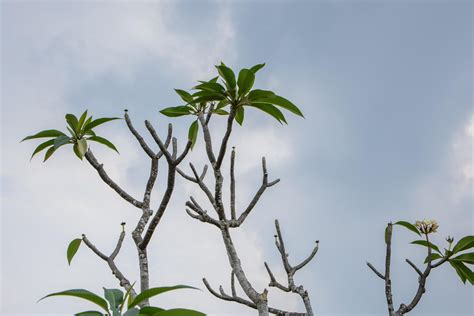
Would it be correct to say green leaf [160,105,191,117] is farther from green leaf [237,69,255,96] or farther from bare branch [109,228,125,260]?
bare branch [109,228,125,260]

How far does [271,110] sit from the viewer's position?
200 cm

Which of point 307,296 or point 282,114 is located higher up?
point 282,114

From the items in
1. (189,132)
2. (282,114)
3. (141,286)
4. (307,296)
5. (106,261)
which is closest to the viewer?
(307,296)

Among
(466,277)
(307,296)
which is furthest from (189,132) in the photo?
(466,277)

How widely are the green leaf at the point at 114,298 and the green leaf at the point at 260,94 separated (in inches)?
37.1

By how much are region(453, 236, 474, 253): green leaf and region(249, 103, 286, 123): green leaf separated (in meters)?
0.95

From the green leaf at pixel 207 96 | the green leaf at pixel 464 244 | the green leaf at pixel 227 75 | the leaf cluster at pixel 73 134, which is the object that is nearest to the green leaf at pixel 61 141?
the leaf cluster at pixel 73 134

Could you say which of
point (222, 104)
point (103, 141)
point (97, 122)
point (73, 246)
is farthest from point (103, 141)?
point (222, 104)

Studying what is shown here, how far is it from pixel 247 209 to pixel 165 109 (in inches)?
23.6

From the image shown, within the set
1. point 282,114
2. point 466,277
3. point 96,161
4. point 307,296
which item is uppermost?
point 282,114

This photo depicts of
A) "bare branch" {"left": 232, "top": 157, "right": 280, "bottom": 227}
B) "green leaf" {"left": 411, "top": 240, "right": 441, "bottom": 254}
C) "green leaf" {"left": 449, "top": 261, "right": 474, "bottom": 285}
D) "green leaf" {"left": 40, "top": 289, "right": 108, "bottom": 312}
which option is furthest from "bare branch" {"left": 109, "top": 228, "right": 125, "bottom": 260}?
"green leaf" {"left": 449, "top": 261, "right": 474, "bottom": 285}

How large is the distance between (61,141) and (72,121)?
109mm

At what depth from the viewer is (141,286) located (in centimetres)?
187

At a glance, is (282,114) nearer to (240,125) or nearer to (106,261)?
(240,125)
